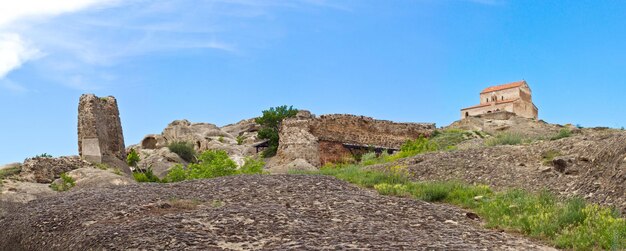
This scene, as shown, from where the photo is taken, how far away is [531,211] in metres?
10.7

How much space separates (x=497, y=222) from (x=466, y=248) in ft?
8.62

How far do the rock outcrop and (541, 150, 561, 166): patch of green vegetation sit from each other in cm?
1524

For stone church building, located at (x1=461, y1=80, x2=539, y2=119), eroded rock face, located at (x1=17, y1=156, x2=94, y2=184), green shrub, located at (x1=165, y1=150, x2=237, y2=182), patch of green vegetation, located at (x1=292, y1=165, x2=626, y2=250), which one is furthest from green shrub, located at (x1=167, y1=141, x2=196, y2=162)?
stone church building, located at (x1=461, y1=80, x2=539, y2=119)

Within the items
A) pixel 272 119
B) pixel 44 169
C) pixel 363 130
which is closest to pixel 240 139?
pixel 272 119

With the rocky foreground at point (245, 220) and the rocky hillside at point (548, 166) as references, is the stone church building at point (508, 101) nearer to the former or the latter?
the rocky hillside at point (548, 166)

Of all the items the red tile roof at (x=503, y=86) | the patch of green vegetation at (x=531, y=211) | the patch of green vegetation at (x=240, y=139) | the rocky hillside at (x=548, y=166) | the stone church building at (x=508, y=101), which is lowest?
the patch of green vegetation at (x=531, y=211)

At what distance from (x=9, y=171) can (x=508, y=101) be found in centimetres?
4932

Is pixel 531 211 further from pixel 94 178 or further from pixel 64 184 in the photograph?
pixel 64 184

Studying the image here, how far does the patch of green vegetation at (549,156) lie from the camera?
13.7 metres

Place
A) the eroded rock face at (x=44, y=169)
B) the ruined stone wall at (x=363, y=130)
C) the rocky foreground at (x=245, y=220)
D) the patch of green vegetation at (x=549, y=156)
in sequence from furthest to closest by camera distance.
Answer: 1. the ruined stone wall at (x=363, y=130)
2. the eroded rock face at (x=44, y=169)
3. the patch of green vegetation at (x=549, y=156)
4. the rocky foreground at (x=245, y=220)

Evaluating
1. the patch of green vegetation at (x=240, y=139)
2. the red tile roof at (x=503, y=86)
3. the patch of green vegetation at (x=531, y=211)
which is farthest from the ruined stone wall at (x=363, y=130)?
the red tile roof at (x=503, y=86)

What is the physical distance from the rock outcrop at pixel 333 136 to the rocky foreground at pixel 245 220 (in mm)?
15817

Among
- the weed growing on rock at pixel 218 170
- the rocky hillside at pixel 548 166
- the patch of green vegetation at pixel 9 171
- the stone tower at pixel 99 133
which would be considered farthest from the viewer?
the stone tower at pixel 99 133

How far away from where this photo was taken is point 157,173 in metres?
33.8
